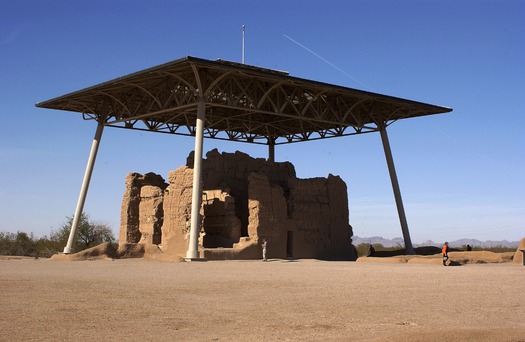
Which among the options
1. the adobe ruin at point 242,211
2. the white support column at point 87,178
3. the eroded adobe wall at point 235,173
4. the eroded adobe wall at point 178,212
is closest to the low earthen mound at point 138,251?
the eroded adobe wall at point 178,212

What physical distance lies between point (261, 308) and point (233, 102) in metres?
20.1

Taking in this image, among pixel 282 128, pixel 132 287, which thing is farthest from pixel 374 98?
pixel 132 287

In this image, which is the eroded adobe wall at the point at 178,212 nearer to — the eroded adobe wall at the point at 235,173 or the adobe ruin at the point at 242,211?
the adobe ruin at the point at 242,211

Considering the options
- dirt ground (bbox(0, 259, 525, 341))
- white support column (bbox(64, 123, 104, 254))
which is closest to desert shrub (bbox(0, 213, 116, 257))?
white support column (bbox(64, 123, 104, 254))

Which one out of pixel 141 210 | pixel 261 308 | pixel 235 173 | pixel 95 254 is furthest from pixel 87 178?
pixel 261 308

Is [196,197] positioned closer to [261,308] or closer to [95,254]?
[95,254]

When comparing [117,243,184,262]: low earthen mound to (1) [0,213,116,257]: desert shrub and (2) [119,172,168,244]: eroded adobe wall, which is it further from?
(1) [0,213,116,257]: desert shrub

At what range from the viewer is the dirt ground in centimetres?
923

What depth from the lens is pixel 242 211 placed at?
114 ft

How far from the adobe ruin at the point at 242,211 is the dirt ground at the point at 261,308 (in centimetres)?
1200

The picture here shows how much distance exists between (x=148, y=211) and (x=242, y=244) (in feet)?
24.6

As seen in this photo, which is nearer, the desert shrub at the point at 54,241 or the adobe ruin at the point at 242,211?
the adobe ruin at the point at 242,211

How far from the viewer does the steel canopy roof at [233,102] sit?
29.9 metres

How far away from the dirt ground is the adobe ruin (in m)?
12.0
